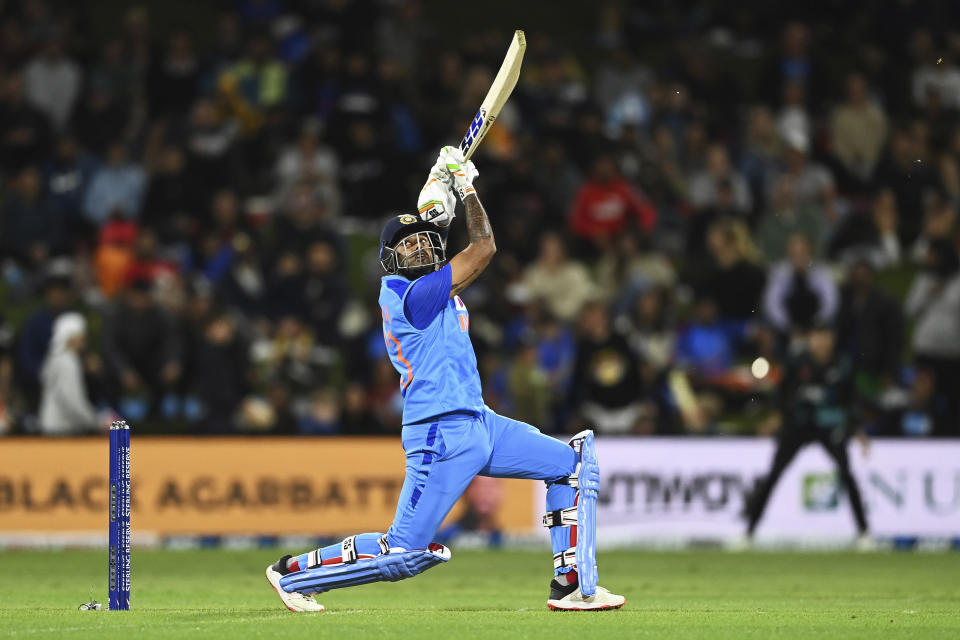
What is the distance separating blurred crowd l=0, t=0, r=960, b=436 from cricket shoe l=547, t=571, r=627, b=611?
716 centimetres

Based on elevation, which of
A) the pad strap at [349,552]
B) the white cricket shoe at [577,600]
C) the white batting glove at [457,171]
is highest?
the white batting glove at [457,171]

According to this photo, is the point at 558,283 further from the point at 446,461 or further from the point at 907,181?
the point at 446,461

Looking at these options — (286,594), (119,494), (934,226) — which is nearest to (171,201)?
(934,226)

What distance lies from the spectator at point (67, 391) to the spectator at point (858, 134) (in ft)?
34.9

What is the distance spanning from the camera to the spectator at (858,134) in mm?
20641

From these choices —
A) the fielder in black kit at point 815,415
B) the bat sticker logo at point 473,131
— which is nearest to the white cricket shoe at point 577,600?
the bat sticker logo at point 473,131

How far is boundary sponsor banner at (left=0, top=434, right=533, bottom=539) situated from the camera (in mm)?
16344

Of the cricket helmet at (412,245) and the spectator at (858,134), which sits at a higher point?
the spectator at (858,134)

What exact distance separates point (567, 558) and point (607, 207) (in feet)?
34.6

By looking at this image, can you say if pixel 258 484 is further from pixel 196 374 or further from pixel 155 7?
pixel 155 7

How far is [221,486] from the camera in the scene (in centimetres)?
1655

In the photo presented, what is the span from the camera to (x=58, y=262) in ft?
62.4

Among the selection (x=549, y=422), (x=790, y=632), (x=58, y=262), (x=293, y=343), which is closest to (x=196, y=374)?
(x=293, y=343)

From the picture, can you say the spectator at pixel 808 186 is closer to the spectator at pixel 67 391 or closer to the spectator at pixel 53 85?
the spectator at pixel 67 391
